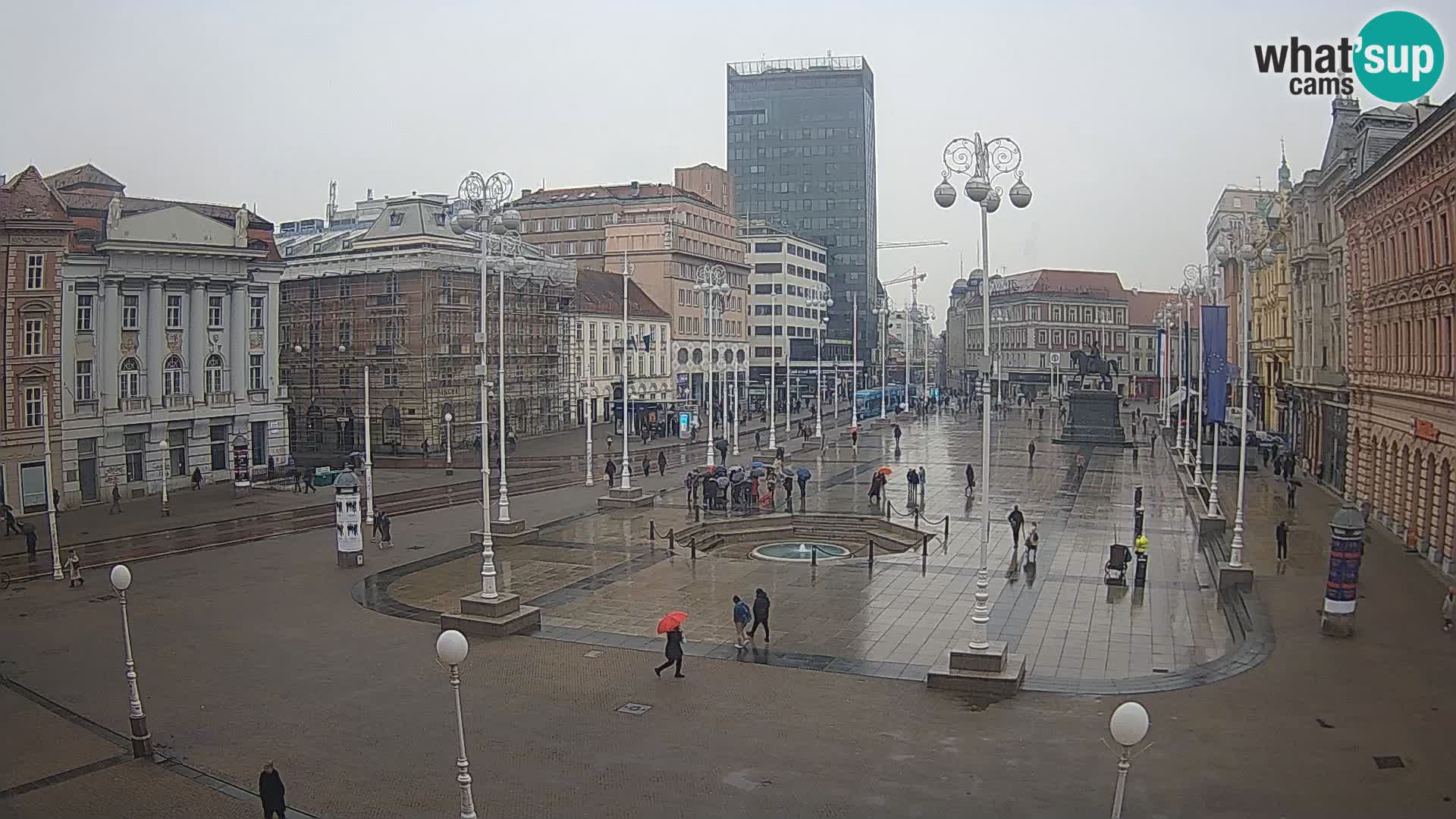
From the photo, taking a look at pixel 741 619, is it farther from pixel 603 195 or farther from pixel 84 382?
pixel 603 195

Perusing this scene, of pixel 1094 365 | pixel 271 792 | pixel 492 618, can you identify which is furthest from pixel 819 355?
pixel 271 792

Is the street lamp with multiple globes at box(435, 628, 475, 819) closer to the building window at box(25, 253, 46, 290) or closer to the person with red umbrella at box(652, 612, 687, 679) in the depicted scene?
the person with red umbrella at box(652, 612, 687, 679)

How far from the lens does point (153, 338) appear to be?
51562mm

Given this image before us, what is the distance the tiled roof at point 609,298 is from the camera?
9256 cm

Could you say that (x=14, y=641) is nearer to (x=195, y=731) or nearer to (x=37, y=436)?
(x=195, y=731)

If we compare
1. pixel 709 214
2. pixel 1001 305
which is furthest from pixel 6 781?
pixel 1001 305

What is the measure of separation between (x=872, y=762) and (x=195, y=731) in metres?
10.8

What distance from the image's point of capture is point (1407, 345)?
3625 centimetres

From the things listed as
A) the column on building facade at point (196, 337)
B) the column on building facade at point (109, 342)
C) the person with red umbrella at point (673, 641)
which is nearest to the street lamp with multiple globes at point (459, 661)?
the person with red umbrella at point (673, 641)

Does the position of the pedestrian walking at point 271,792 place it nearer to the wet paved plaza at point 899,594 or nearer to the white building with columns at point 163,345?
the wet paved plaza at point 899,594

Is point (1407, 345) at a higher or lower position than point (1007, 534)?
higher

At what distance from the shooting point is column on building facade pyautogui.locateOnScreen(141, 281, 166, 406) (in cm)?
5144

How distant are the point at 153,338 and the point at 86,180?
1690 cm

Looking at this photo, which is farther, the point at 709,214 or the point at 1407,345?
the point at 709,214
